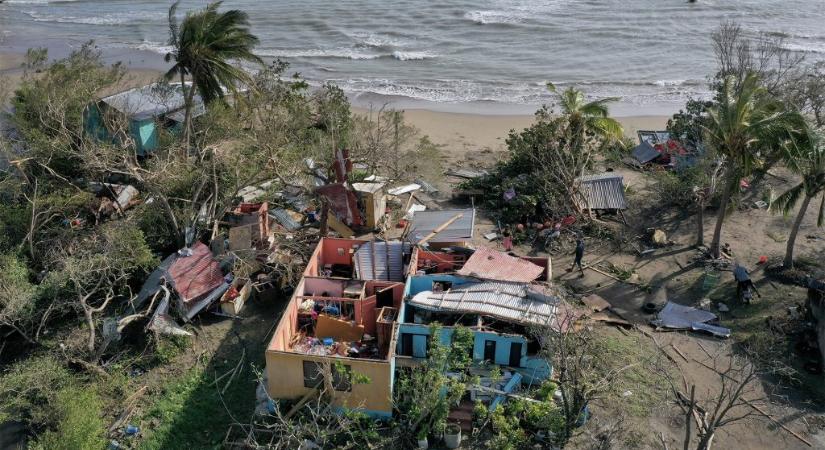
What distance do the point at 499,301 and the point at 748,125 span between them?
9.43 meters

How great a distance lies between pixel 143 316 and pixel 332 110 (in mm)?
12861

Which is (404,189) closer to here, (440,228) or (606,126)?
(440,228)

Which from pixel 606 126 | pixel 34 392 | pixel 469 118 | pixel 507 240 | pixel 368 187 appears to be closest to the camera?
pixel 34 392

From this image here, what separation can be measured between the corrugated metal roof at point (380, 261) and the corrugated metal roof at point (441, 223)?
0.99 m

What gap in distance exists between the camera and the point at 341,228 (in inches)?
928

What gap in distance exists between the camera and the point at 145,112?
2819cm

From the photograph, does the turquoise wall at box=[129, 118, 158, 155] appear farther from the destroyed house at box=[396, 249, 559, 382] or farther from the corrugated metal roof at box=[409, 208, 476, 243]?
the destroyed house at box=[396, 249, 559, 382]

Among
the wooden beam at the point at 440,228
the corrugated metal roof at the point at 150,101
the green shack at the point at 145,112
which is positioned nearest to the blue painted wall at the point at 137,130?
the green shack at the point at 145,112

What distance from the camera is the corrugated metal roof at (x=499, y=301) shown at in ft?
55.2

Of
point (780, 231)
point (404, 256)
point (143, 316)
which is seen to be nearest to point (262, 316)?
point (143, 316)

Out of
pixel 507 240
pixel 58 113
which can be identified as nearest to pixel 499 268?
pixel 507 240

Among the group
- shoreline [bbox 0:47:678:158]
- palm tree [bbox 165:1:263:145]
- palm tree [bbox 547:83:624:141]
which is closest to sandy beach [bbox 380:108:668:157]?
shoreline [bbox 0:47:678:158]

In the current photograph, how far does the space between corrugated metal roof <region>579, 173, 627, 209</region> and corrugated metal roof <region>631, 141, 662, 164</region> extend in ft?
14.9

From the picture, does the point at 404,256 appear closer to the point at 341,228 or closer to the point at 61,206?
the point at 341,228
